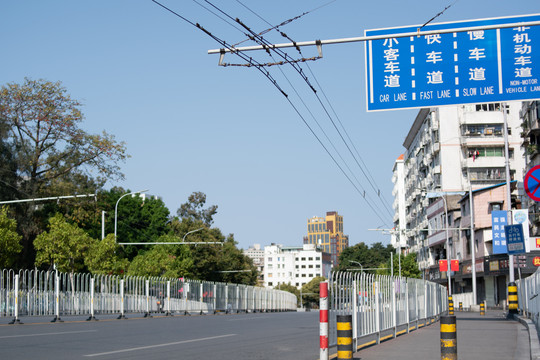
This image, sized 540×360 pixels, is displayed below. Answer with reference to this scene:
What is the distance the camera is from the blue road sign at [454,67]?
52.9 ft

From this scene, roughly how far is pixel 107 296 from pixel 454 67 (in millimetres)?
22450

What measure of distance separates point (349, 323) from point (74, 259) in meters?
36.0

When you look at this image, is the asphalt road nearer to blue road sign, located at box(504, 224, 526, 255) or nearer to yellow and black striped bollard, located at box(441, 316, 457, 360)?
yellow and black striped bollard, located at box(441, 316, 457, 360)

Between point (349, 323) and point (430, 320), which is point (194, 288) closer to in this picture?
point (430, 320)

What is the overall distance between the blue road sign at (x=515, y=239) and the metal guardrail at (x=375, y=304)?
11.3 ft

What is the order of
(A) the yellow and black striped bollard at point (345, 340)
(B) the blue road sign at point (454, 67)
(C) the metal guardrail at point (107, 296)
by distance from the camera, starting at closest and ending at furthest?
(A) the yellow and black striped bollard at point (345, 340)
(B) the blue road sign at point (454, 67)
(C) the metal guardrail at point (107, 296)

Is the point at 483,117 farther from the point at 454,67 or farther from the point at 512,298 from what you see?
the point at 454,67

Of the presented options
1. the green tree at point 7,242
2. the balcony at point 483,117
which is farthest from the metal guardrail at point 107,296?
the balcony at point 483,117

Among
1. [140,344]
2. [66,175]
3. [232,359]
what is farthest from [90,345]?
[66,175]

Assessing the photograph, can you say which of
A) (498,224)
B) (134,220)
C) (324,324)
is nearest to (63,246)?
(498,224)

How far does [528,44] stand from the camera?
53.1ft

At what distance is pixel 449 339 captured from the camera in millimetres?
10539

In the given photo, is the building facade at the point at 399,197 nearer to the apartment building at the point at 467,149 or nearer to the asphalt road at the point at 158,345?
the apartment building at the point at 467,149

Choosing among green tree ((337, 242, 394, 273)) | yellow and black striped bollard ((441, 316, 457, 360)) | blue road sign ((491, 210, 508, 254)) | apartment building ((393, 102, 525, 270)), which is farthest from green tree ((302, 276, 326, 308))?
yellow and black striped bollard ((441, 316, 457, 360))
